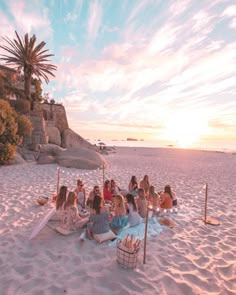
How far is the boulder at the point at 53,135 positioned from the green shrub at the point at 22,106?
168 inches

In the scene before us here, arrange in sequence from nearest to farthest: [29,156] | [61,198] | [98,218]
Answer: [98,218], [61,198], [29,156]

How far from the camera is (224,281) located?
3822 mm

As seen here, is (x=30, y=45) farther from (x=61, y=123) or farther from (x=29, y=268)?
(x=29, y=268)

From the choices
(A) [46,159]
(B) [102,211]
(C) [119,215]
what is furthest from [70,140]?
(B) [102,211]

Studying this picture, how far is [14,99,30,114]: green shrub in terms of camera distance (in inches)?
949

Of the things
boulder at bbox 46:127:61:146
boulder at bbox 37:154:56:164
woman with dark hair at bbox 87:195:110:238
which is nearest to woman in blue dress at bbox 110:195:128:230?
woman with dark hair at bbox 87:195:110:238

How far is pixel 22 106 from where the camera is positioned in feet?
79.4

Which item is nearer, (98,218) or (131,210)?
(98,218)

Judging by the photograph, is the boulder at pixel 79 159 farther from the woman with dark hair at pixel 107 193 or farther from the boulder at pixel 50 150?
the woman with dark hair at pixel 107 193

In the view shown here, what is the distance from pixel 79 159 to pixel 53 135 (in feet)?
44.0

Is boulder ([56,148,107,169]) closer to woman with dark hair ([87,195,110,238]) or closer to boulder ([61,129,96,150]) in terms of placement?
woman with dark hair ([87,195,110,238])

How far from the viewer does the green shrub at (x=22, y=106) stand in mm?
24094

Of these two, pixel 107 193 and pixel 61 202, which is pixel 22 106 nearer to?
pixel 107 193

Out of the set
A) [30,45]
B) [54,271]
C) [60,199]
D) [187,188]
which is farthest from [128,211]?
[30,45]
